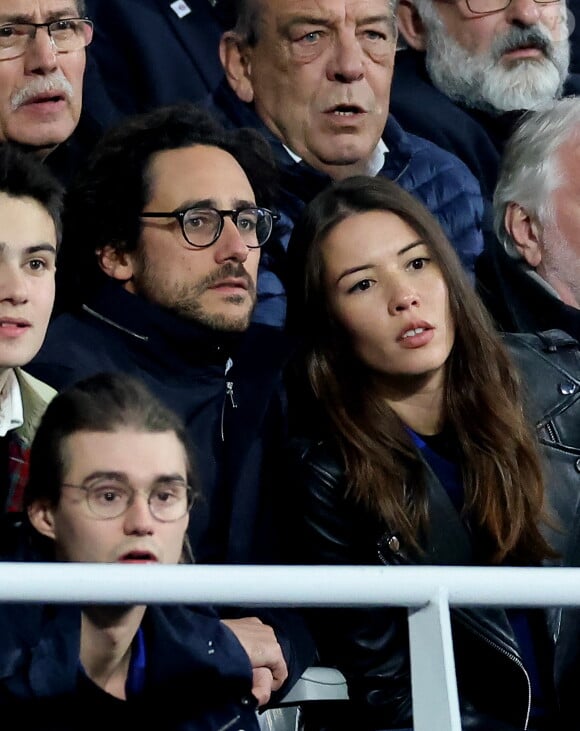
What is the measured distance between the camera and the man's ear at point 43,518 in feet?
4.58

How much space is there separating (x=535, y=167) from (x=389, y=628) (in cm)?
70

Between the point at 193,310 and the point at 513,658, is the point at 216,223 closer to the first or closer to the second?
the point at 193,310

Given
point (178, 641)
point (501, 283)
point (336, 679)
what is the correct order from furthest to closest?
point (501, 283), point (336, 679), point (178, 641)

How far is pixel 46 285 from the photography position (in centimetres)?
152

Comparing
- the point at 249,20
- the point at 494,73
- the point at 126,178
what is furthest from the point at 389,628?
the point at 494,73

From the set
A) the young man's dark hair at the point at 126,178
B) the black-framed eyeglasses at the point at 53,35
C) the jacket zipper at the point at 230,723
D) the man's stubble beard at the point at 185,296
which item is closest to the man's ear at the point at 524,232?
the young man's dark hair at the point at 126,178

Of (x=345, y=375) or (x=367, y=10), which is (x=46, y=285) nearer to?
(x=345, y=375)

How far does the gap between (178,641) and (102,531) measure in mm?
121

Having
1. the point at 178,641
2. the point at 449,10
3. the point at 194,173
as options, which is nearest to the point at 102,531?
the point at 178,641

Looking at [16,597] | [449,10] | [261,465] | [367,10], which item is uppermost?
[449,10]

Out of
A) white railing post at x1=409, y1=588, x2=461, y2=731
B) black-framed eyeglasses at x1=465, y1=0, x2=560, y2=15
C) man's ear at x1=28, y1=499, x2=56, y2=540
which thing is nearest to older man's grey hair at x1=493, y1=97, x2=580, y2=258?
black-framed eyeglasses at x1=465, y1=0, x2=560, y2=15

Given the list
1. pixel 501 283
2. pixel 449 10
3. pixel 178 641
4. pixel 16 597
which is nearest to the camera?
pixel 16 597

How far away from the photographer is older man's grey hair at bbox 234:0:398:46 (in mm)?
1904

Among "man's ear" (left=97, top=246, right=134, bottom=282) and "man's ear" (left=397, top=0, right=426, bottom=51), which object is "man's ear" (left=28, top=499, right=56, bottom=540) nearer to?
"man's ear" (left=97, top=246, right=134, bottom=282)
